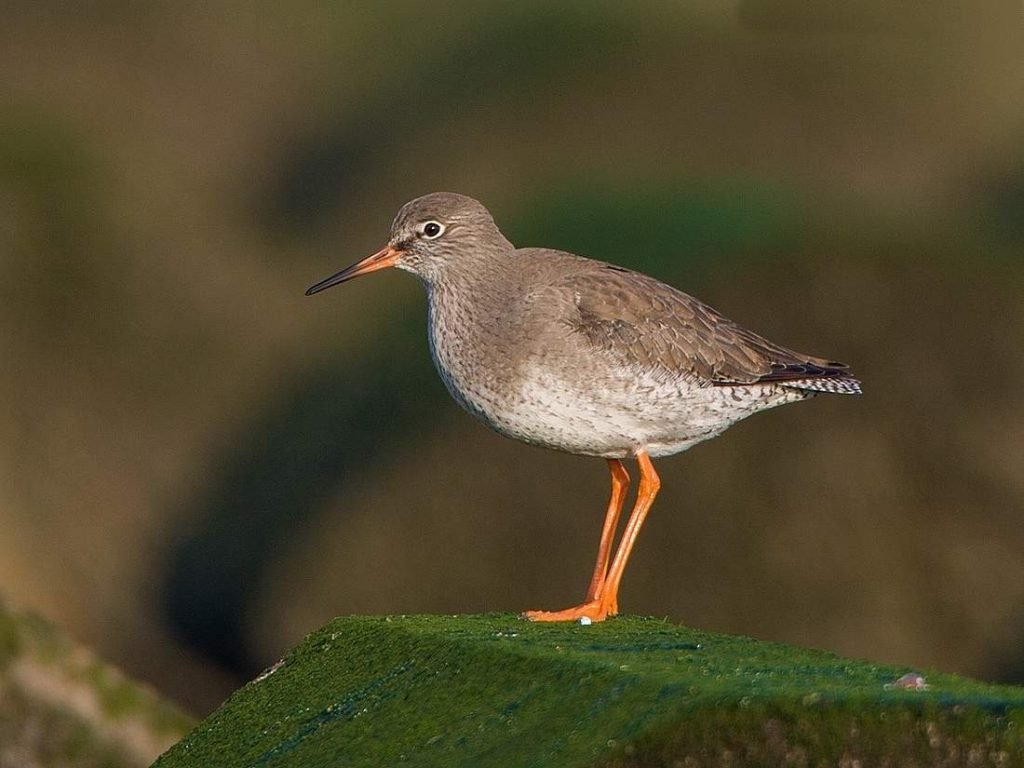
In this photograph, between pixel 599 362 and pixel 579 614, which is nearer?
pixel 599 362

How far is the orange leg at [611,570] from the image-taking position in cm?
958

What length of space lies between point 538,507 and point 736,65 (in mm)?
9176

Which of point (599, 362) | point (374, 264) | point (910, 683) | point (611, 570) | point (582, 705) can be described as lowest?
point (611, 570)

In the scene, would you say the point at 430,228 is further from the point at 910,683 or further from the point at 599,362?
the point at 910,683

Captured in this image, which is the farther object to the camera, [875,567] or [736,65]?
[736,65]

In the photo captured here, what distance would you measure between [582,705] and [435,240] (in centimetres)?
427

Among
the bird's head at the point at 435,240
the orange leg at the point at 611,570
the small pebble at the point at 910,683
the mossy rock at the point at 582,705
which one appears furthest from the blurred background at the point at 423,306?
the small pebble at the point at 910,683

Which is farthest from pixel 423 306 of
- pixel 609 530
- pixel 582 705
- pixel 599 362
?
pixel 582 705

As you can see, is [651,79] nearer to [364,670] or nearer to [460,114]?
[460,114]

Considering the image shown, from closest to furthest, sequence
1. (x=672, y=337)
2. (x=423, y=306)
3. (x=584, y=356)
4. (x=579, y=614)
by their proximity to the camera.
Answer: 1. (x=584, y=356)
2. (x=579, y=614)
3. (x=672, y=337)
4. (x=423, y=306)

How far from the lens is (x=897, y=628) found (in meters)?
13.1

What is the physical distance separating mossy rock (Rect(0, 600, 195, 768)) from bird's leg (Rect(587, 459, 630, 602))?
324 centimetres

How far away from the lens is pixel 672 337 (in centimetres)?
992

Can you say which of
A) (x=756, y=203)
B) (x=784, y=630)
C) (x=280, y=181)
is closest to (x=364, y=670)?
(x=784, y=630)
